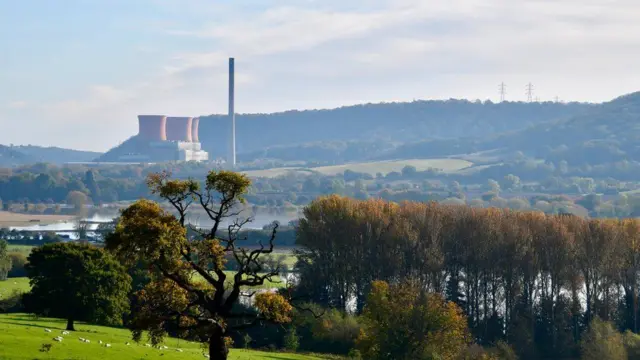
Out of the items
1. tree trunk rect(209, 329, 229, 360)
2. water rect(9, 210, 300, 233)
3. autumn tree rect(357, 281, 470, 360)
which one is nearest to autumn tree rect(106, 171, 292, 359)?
tree trunk rect(209, 329, 229, 360)

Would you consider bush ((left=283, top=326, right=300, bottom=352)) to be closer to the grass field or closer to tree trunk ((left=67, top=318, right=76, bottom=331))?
the grass field

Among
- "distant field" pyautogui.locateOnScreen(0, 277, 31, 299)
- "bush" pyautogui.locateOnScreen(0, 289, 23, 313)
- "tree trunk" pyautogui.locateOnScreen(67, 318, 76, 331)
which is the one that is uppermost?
"tree trunk" pyautogui.locateOnScreen(67, 318, 76, 331)

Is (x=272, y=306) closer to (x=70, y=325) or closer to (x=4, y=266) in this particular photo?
(x=70, y=325)

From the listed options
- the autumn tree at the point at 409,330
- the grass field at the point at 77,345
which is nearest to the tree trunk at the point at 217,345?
the grass field at the point at 77,345

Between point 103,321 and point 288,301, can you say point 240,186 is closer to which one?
point 288,301

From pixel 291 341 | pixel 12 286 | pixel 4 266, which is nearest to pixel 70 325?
pixel 291 341

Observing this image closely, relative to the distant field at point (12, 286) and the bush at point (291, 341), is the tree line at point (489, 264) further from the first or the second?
the distant field at point (12, 286)
